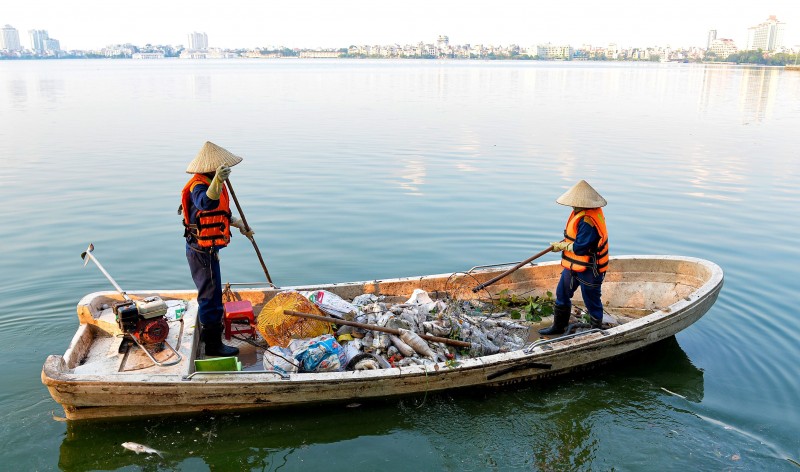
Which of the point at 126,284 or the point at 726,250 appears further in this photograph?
the point at 726,250

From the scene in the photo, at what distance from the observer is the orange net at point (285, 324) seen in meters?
6.77

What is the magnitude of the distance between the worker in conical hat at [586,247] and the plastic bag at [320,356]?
2767 mm

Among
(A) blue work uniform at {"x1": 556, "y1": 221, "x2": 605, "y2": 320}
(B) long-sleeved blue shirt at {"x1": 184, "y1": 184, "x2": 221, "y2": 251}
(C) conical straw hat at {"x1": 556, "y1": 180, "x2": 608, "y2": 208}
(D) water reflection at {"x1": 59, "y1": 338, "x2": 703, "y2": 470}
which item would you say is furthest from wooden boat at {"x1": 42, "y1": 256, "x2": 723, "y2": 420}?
(C) conical straw hat at {"x1": 556, "y1": 180, "x2": 608, "y2": 208}

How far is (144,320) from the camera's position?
20.0 ft

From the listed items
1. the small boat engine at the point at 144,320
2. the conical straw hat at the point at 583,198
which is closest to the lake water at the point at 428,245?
the small boat engine at the point at 144,320

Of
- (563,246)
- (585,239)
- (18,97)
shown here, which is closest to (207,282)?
(563,246)

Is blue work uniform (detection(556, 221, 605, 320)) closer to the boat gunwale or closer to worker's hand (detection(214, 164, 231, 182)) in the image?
the boat gunwale

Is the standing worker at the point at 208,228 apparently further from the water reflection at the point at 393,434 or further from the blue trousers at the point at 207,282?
the water reflection at the point at 393,434

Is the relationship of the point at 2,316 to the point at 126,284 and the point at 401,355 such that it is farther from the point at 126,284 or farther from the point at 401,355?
the point at 401,355

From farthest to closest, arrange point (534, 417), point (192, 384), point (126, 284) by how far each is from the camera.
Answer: point (126, 284) < point (534, 417) < point (192, 384)

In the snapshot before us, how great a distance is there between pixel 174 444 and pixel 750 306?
25.4 ft

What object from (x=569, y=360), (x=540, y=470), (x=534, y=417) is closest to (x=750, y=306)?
(x=569, y=360)

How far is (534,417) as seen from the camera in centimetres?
650

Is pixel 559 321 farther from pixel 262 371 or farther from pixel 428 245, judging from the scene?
pixel 428 245
